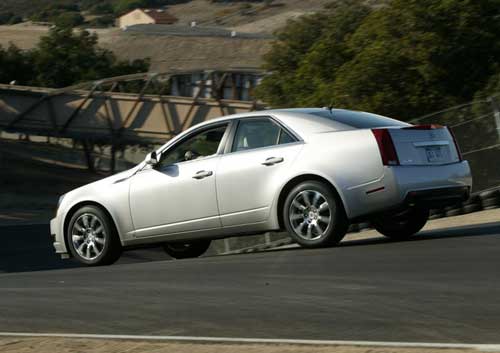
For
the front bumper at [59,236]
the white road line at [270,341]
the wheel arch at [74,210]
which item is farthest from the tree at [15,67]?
the white road line at [270,341]

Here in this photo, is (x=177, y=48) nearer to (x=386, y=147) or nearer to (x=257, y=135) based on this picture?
(x=257, y=135)

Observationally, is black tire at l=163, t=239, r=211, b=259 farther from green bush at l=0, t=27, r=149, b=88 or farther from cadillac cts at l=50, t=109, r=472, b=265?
green bush at l=0, t=27, r=149, b=88

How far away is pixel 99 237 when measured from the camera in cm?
1345

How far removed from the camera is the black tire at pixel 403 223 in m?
13.1

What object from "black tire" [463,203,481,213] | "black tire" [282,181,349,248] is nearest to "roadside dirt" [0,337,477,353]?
"black tire" [282,181,349,248]

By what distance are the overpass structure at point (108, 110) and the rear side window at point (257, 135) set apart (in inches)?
2006

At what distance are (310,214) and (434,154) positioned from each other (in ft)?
4.63

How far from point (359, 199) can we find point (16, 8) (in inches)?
7313

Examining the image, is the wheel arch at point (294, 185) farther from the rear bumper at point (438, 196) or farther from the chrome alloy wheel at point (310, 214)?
the rear bumper at point (438, 196)

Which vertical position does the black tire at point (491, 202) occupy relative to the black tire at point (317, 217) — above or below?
below

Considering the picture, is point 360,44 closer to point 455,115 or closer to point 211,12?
point 455,115

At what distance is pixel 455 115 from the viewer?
726 inches

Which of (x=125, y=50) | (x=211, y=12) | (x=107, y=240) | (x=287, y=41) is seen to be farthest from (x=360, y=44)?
(x=211, y=12)

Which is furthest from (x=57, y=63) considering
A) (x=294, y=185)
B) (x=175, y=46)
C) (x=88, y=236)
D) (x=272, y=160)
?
(x=294, y=185)
